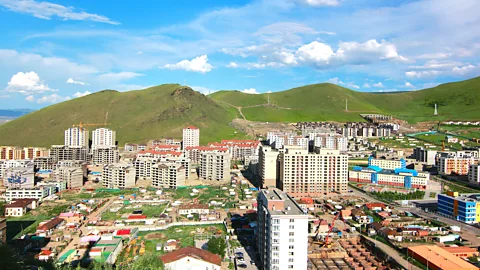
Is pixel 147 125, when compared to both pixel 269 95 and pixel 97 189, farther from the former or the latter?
pixel 269 95

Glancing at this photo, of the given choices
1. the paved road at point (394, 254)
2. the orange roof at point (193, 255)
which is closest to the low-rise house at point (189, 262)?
the orange roof at point (193, 255)

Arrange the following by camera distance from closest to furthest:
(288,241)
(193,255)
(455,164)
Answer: (288,241) → (193,255) → (455,164)

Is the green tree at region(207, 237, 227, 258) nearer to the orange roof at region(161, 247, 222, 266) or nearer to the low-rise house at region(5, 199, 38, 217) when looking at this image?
the orange roof at region(161, 247, 222, 266)

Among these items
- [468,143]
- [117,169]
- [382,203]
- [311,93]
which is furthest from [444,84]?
Result: [117,169]

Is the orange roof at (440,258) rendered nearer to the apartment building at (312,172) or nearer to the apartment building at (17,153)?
the apartment building at (312,172)

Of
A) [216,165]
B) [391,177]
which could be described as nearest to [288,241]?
[216,165]

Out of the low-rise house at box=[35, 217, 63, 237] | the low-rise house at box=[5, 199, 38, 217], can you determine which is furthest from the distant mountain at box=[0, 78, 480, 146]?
the low-rise house at box=[35, 217, 63, 237]

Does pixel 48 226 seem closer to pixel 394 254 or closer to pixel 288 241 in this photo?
pixel 288 241

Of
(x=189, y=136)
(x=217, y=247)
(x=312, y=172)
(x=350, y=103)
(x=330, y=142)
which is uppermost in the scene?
(x=350, y=103)
